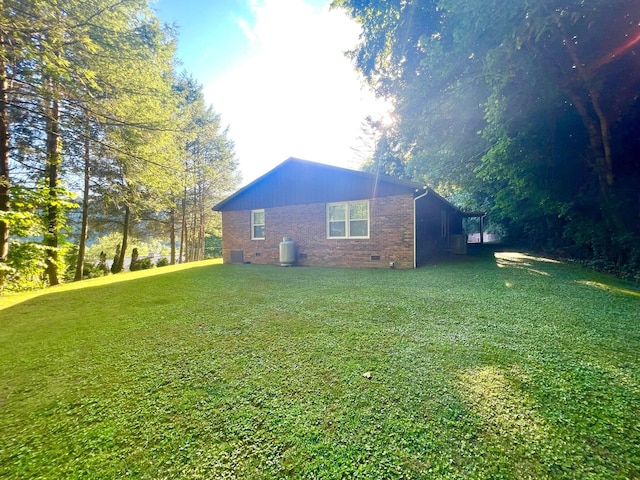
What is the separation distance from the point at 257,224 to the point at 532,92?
10823 mm

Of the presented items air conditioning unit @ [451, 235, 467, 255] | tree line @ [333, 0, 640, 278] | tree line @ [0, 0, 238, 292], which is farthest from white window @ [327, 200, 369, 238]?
air conditioning unit @ [451, 235, 467, 255]

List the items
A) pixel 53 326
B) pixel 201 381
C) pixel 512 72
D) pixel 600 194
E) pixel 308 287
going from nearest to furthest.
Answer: pixel 201 381 → pixel 53 326 → pixel 308 287 → pixel 512 72 → pixel 600 194

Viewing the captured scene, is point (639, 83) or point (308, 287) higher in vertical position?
point (639, 83)

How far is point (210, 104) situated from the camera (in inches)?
807

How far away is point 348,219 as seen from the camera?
9797 millimetres

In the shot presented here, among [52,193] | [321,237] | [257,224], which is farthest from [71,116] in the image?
[321,237]

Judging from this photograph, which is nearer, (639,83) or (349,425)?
(349,425)

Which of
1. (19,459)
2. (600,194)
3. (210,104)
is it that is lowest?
(19,459)

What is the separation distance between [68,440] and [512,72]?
10102 mm

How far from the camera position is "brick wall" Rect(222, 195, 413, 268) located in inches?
342

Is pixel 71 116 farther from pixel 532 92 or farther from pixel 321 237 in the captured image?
pixel 532 92

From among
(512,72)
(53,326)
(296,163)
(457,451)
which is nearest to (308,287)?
(53,326)

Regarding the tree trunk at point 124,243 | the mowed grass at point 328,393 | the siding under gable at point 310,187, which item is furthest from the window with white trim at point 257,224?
the mowed grass at point 328,393

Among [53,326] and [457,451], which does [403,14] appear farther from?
[53,326]
